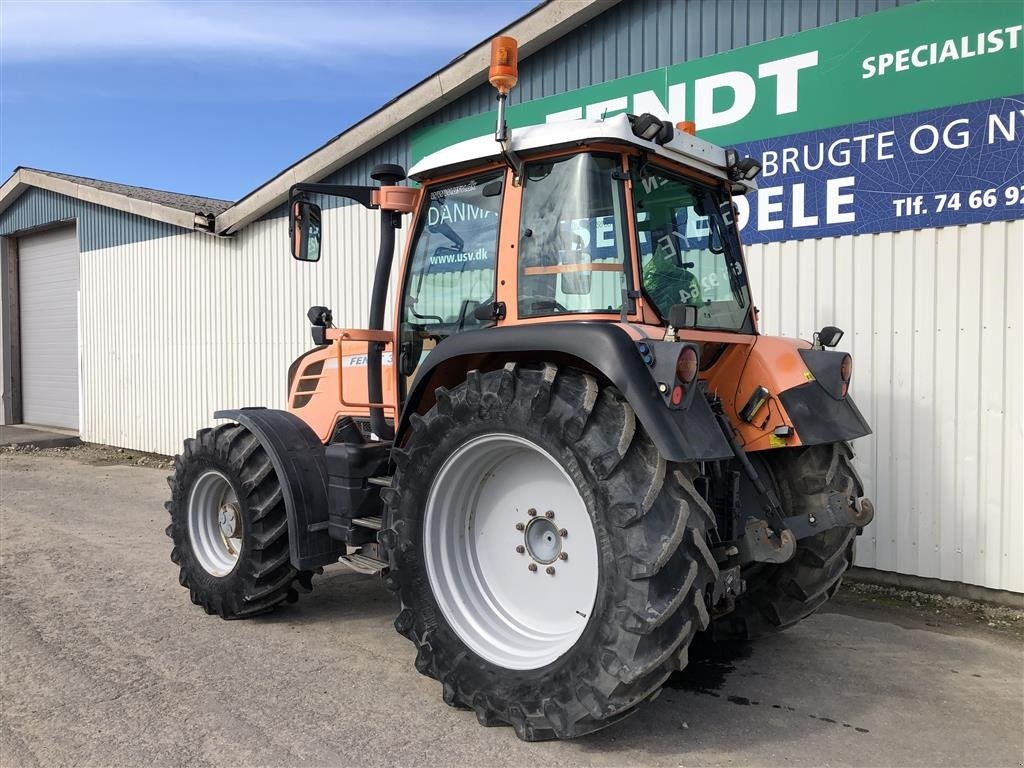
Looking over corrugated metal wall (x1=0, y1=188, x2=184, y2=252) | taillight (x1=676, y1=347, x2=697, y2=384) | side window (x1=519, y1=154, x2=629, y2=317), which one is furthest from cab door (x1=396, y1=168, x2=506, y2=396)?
corrugated metal wall (x1=0, y1=188, x2=184, y2=252)

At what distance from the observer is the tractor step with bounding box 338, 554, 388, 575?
4184mm

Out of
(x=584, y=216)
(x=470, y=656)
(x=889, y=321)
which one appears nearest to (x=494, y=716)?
(x=470, y=656)

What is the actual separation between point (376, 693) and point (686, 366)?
219 cm

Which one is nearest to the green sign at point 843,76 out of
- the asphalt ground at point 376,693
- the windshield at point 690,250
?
the windshield at point 690,250

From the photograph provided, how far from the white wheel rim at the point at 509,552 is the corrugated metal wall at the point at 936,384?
3.31 meters

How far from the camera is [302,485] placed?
4.59 metres

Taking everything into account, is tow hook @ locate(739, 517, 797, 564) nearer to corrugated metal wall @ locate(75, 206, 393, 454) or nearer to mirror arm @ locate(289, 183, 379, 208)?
mirror arm @ locate(289, 183, 379, 208)

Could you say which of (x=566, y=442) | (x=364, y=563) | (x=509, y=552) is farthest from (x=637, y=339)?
(x=364, y=563)

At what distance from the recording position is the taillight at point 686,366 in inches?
124

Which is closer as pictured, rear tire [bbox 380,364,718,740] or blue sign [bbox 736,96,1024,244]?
rear tire [bbox 380,364,718,740]

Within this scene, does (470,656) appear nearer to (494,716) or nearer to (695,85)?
(494,716)

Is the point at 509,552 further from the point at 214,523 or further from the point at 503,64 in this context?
the point at 214,523

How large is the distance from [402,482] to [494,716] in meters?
1.11

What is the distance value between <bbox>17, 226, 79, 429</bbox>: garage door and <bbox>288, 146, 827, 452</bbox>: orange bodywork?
482 inches
